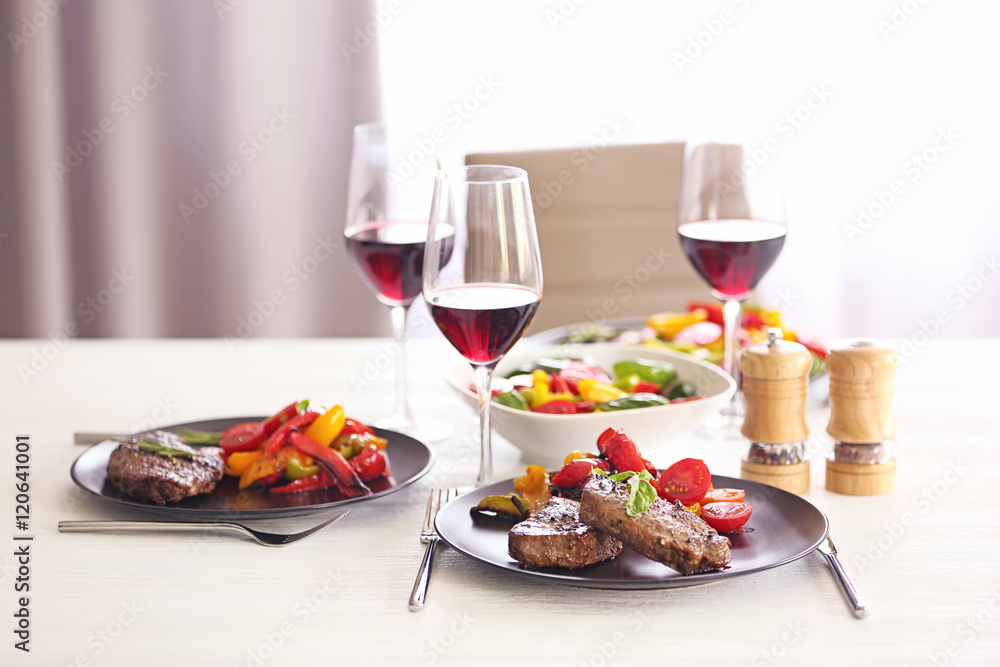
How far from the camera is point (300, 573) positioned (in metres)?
0.91

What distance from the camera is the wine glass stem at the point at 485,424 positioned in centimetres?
108

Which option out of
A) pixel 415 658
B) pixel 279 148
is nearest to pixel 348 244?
pixel 415 658

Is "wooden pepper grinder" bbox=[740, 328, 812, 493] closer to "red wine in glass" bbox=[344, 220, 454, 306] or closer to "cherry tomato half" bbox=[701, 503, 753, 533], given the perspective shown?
"cherry tomato half" bbox=[701, 503, 753, 533]

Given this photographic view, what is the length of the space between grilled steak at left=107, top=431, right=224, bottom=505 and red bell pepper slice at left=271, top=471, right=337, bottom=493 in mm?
78

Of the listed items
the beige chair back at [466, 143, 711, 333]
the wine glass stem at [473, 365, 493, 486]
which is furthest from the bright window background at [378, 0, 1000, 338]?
the wine glass stem at [473, 365, 493, 486]

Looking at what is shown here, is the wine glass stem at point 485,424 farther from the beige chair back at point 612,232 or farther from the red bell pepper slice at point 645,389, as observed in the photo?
the beige chair back at point 612,232

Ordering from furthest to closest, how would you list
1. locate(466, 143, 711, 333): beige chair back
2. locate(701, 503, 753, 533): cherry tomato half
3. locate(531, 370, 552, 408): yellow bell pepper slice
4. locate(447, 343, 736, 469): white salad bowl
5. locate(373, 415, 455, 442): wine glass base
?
1. locate(466, 143, 711, 333): beige chair back
2. locate(373, 415, 455, 442): wine glass base
3. locate(531, 370, 552, 408): yellow bell pepper slice
4. locate(447, 343, 736, 469): white salad bowl
5. locate(701, 503, 753, 533): cherry tomato half

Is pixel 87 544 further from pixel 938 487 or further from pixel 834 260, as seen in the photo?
pixel 834 260

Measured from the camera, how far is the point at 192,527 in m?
0.99

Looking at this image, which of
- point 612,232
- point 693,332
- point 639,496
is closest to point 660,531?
point 639,496

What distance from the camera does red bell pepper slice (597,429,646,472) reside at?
94 centimetres

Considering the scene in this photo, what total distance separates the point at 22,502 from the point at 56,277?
9.40 feet

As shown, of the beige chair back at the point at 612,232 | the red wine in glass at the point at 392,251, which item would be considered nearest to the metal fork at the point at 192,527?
the red wine in glass at the point at 392,251

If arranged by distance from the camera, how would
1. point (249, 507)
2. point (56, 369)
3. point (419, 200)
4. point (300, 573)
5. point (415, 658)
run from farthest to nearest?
point (56, 369) → point (419, 200) → point (249, 507) → point (300, 573) → point (415, 658)
